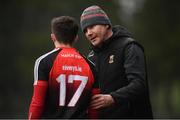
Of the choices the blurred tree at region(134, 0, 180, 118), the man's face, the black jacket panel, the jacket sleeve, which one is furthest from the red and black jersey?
the blurred tree at region(134, 0, 180, 118)

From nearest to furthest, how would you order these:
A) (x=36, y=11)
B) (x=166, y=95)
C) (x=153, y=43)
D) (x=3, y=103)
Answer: (x=3, y=103) < (x=153, y=43) < (x=166, y=95) < (x=36, y=11)

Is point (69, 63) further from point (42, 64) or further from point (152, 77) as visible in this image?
point (152, 77)

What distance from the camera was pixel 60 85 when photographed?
8.27 meters

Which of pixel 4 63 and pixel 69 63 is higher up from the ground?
pixel 4 63

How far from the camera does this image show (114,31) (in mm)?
9555

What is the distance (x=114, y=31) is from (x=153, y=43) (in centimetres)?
3731

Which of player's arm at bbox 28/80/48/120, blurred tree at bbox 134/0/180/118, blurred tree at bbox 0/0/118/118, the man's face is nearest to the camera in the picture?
player's arm at bbox 28/80/48/120

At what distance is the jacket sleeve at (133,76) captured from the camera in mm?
8664

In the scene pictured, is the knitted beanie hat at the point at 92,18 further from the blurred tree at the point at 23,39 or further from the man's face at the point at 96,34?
the blurred tree at the point at 23,39

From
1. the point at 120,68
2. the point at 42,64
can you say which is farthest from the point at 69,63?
the point at 120,68

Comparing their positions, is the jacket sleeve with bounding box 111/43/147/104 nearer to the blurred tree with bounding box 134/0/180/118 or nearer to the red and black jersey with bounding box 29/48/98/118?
the red and black jersey with bounding box 29/48/98/118

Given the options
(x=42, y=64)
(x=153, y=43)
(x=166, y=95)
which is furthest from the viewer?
(x=166, y=95)

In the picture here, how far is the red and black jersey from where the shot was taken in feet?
27.0

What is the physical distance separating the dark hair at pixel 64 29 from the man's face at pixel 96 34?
2.67ft
